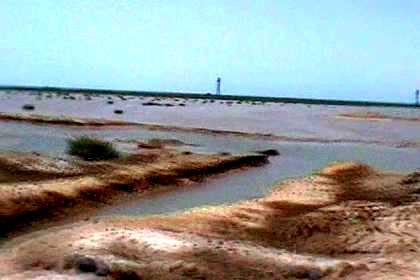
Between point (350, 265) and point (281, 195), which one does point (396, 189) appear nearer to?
point (281, 195)

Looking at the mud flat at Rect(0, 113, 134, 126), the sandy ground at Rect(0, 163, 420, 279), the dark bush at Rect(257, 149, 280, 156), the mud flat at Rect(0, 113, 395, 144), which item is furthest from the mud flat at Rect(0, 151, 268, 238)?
the mud flat at Rect(0, 113, 134, 126)

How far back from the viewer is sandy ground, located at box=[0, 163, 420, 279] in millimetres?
9109

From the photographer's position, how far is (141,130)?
39344 mm

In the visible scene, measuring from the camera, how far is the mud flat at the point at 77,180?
13.8 m

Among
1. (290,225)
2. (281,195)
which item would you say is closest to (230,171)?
(281,195)

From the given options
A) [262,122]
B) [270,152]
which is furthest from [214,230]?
[262,122]

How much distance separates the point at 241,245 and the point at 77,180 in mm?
7069

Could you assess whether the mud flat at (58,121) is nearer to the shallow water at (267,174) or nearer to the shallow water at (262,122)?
the shallow water at (262,122)

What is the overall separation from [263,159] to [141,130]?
14.3m

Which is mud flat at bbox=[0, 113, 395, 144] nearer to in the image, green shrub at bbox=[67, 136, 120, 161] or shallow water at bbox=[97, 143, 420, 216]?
shallow water at bbox=[97, 143, 420, 216]

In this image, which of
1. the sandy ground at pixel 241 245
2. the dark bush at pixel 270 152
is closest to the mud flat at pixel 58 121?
the dark bush at pixel 270 152

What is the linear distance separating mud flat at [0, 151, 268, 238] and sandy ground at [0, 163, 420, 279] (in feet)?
6.89

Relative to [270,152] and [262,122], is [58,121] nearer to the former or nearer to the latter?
[270,152]

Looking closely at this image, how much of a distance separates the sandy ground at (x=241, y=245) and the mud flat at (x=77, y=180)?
6.89ft
